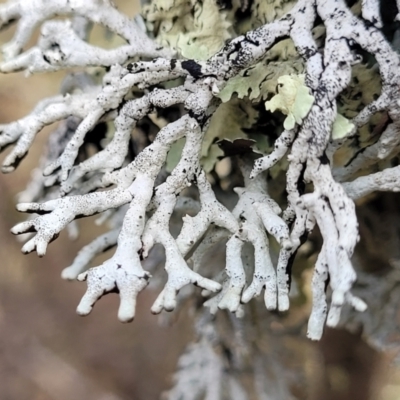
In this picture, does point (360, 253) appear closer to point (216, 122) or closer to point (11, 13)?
point (216, 122)

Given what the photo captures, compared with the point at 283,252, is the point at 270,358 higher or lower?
lower

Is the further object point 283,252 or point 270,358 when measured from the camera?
point 270,358

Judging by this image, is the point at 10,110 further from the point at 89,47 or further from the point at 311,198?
the point at 311,198

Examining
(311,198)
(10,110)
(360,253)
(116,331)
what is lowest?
(116,331)

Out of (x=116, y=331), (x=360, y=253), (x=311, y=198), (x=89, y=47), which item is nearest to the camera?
(x=311, y=198)

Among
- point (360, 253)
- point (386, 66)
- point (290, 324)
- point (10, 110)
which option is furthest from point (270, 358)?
point (10, 110)

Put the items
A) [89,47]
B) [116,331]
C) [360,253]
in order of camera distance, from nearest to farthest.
Result: [89,47], [360,253], [116,331]

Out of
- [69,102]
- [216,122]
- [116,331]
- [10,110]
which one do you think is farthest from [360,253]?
[10,110]
